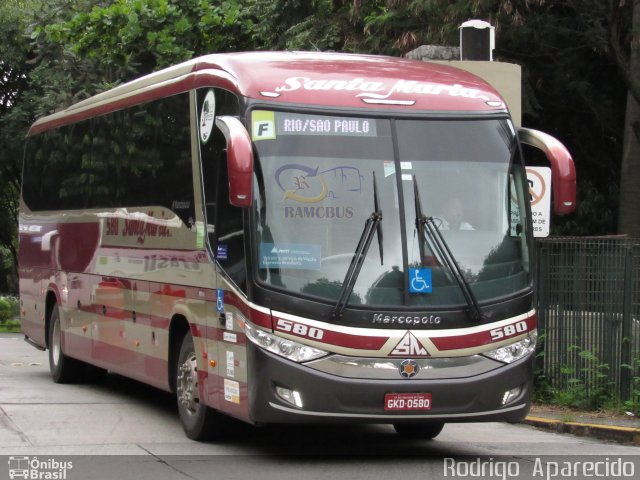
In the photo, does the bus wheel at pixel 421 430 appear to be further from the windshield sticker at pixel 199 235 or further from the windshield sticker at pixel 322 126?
the windshield sticker at pixel 322 126

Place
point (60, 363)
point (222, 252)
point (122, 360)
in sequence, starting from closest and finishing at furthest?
point (222, 252), point (122, 360), point (60, 363)

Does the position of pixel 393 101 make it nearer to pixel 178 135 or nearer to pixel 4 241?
pixel 178 135

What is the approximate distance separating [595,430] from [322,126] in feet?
15.3

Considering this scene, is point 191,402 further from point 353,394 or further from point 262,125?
Result: point 262,125

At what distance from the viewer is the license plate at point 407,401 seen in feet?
29.8

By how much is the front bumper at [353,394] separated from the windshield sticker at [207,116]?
7.10 feet

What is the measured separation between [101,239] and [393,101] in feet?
17.7

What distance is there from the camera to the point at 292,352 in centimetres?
902

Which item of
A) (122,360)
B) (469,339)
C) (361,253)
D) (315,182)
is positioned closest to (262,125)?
(315,182)

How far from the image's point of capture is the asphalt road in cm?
919

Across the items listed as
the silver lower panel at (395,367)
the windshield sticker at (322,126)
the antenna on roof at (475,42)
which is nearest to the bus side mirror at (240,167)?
the windshield sticker at (322,126)

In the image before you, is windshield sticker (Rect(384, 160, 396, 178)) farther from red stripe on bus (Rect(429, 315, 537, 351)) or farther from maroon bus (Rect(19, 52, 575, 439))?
red stripe on bus (Rect(429, 315, 537, 351))

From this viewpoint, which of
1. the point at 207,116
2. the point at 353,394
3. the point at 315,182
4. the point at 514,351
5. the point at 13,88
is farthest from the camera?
the point at 13,88

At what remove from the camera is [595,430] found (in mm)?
11938
